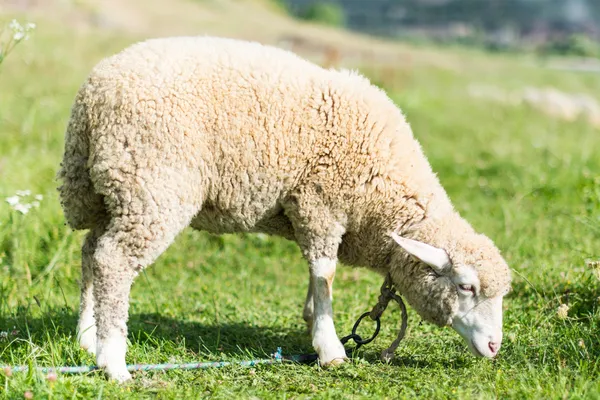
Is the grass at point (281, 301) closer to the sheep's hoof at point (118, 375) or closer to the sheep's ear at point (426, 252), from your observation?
the sheep's hoof at point (118, 375)

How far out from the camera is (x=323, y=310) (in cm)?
389

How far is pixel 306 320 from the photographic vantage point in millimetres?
4434

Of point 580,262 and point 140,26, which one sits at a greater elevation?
point 140,26

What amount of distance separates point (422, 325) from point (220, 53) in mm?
2117

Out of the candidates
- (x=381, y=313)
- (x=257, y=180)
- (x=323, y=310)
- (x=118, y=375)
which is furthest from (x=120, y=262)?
(x=381, y=313)

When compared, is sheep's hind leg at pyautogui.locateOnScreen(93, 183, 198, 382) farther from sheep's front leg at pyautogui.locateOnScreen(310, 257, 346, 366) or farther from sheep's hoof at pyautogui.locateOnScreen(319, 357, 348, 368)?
sheep's hoof at pyautogui.locateOnScreen(319, 357, 348, 368)

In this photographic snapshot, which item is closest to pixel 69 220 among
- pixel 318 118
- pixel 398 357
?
pixel 318 118

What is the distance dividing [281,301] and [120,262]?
5.80 ft

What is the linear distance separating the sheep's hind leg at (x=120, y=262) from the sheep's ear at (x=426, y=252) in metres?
1.20

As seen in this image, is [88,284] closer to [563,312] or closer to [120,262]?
[120,262]

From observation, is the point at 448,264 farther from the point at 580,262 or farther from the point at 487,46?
the point at 487,46

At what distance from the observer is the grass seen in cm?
336

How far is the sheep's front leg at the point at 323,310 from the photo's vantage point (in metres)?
3.81

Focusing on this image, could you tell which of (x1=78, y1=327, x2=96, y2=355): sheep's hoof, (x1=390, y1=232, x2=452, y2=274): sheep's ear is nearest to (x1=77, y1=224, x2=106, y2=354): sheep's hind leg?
(x1=78, y1=327, x2=96, y2=355): sheep's hoof
